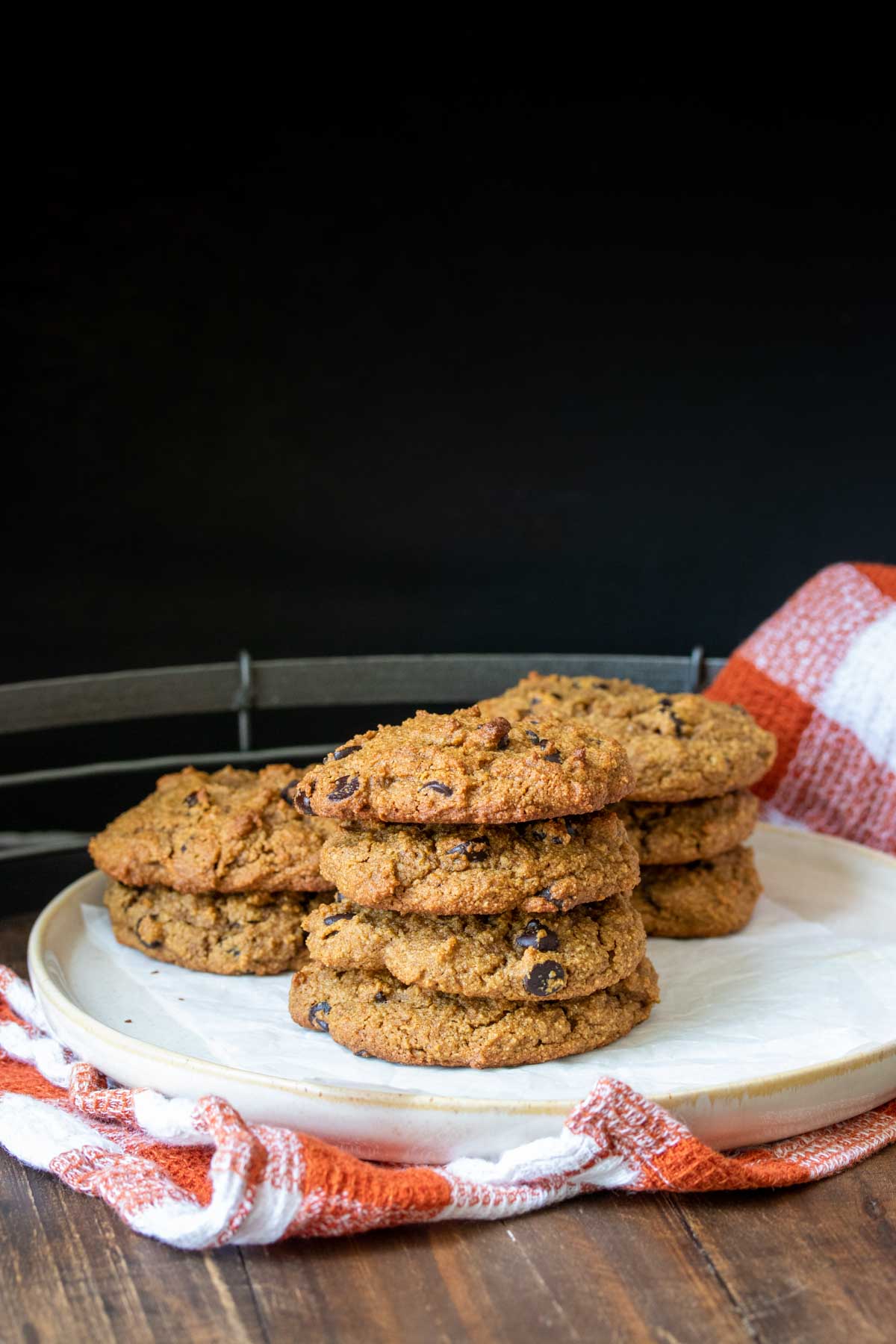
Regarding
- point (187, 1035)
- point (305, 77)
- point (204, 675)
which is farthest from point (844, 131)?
point (187, 1035)

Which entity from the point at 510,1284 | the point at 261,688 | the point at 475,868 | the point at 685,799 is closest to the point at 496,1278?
the point at 510,1284

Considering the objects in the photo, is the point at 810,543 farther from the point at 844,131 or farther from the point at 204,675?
the point at 204,675

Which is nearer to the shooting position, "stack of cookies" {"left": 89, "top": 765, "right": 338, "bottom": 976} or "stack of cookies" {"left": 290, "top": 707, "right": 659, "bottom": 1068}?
"stack of cookies" {"left": 290, "top": 707, "right": 659, "bottom": 1068}

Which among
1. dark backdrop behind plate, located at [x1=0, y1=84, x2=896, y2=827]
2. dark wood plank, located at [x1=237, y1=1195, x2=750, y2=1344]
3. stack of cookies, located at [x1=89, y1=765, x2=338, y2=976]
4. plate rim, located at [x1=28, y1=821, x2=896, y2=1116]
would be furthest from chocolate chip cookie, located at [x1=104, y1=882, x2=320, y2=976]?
dark backdrop behind plate, located at [x1=0, y1=84, x2=896, y2=827]

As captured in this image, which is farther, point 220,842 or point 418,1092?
point 220,842

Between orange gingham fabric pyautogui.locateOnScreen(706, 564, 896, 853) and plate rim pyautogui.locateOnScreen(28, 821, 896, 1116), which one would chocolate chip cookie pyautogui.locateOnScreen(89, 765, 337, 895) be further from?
orange gingham fabric pyautogui.locateOnScreen(706, 564, 896, 853)

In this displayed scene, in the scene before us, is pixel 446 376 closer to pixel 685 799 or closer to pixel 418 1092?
pixel 685 799
